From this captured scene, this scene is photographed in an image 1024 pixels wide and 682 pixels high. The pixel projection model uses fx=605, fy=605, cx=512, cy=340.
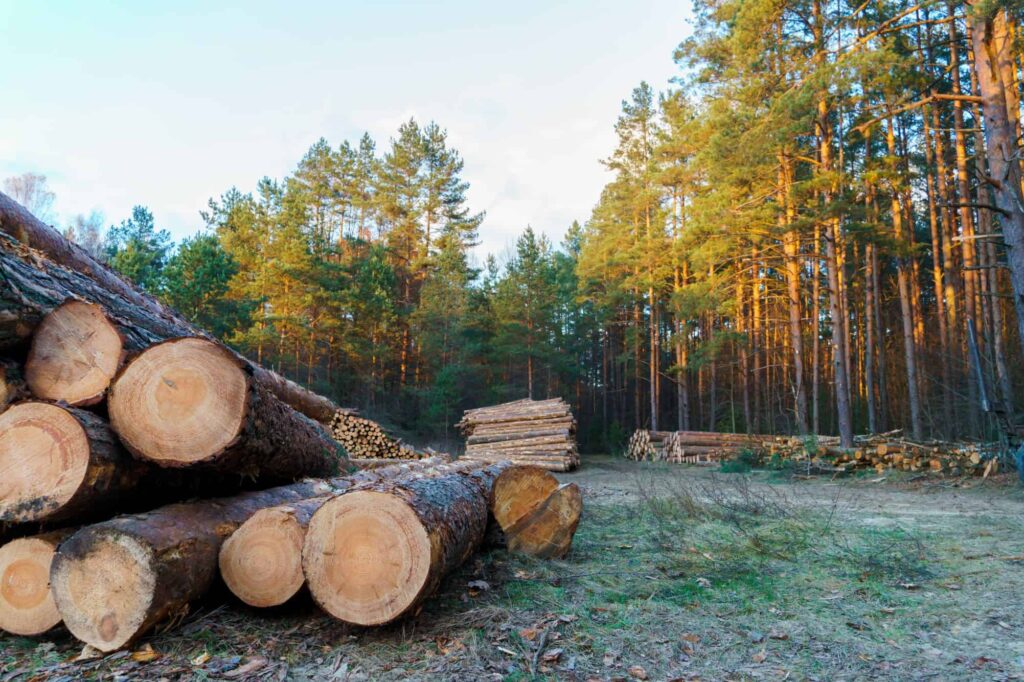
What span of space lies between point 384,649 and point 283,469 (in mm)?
1841

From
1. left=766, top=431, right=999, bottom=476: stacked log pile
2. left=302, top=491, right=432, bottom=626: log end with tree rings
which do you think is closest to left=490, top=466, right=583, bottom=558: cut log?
left=302, top=491, right=432, bottom=626: log end with tree rings

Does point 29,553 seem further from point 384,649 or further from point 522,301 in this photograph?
point 522,301

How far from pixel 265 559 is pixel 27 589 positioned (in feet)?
3.69

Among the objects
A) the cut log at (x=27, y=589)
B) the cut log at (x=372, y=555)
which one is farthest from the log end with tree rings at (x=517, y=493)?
the cut log at (x=27, y=589)

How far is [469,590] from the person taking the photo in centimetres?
394

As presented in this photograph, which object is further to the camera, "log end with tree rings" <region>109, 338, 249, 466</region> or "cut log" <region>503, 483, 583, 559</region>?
"cut log" <region>503, 483, 583, 559</region>

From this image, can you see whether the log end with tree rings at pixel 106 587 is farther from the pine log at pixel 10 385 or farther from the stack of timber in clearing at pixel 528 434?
the stack of timber in clearing at pixel 528 434

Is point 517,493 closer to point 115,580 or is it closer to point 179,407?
point 179,407

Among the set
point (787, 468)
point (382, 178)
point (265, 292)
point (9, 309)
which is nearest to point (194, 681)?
point (9, 309)

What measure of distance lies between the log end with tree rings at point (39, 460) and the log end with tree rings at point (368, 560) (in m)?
1.20

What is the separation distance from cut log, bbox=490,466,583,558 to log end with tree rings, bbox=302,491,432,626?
71.1 inches

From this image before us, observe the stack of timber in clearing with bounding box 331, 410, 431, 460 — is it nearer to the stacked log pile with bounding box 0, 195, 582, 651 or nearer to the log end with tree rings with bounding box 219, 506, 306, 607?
the stacked log pile with bounding box 0, 195, 582, 651

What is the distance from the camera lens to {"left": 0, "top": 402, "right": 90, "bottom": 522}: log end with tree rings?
298 centimetres


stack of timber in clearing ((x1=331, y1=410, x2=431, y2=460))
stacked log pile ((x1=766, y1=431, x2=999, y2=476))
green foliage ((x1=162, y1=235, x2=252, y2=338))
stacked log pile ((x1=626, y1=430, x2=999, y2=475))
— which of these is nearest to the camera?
stacked log pile ((x1=766, y1=431, x2=999, y2=476))
